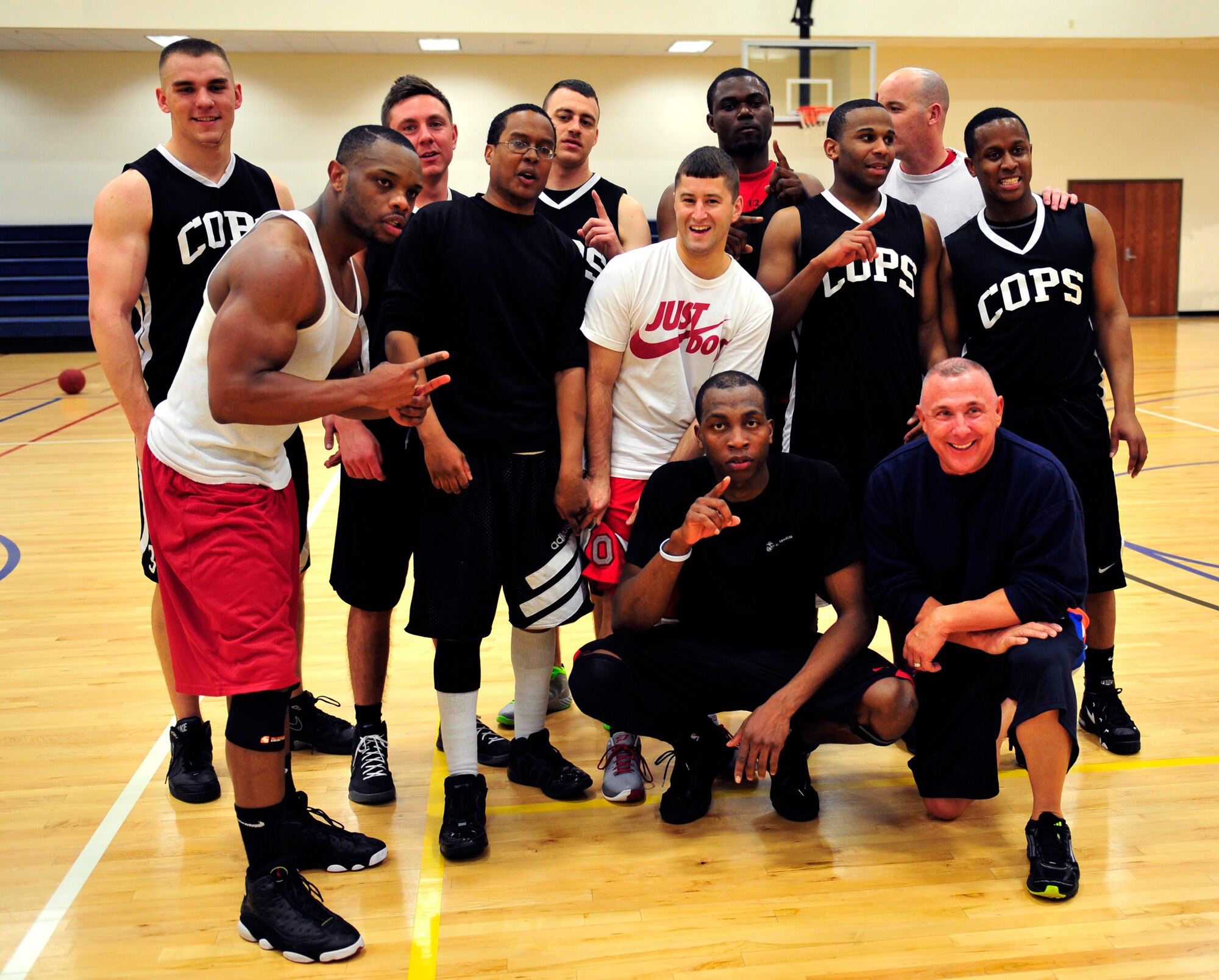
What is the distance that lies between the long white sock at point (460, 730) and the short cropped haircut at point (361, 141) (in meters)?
1.39

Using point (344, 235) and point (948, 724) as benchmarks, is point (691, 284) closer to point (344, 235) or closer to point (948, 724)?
point (344, 235)

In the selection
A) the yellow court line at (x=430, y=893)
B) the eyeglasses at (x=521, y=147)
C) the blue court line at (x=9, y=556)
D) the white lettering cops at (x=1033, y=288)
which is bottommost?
the yellow court line at (x=430, y=893)

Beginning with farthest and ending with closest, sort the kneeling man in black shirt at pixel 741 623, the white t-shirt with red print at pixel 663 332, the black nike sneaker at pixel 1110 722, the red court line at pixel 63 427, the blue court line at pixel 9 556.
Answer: the red court line at pixel 63 427
the blue court line at pixel 9 556
the black nike sneaker at pixel 1110 722
the white t-shirt with red print at pixel 663 332
the kneeling man in black shirt at pixel 741 623

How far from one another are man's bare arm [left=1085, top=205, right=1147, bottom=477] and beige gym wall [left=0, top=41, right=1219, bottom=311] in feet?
45.1

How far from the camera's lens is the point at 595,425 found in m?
3.03

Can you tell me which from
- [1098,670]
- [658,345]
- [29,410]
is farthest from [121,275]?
[29,410]

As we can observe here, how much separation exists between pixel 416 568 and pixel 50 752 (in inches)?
56.9

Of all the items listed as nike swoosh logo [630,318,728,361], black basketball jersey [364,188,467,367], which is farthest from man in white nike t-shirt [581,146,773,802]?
black basketball jersey [364,188,467,367]

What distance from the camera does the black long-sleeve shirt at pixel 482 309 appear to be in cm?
283

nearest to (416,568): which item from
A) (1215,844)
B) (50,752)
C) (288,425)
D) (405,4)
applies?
(288,425)

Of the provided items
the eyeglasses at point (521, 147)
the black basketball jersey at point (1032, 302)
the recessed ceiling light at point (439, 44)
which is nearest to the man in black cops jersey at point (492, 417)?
the eyeglasses at point (521, 147)

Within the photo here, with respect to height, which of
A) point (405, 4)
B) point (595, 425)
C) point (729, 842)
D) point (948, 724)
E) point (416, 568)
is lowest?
point (729, 842)

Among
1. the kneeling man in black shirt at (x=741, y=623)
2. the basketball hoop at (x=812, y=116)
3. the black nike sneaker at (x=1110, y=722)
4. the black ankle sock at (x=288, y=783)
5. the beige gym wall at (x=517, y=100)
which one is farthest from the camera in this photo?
the beige gym wall at (x=517, y=100)

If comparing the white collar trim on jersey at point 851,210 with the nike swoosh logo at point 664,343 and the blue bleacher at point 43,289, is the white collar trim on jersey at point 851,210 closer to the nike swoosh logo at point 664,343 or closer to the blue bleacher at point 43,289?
the nike swoosh logo at point 664,343
